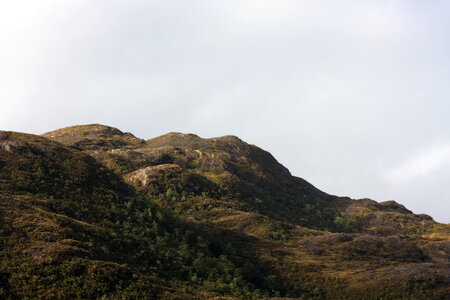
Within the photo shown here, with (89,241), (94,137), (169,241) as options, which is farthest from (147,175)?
(94,137)

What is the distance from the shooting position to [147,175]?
115438 millimetres

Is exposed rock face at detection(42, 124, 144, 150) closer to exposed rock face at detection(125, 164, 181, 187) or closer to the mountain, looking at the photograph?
the mountain

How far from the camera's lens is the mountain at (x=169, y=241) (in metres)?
40.9

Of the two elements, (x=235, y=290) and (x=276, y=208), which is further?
(x=276, y=208)

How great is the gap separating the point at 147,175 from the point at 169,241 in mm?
52787

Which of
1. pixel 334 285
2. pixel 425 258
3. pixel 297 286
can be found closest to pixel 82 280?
pixel 297 286

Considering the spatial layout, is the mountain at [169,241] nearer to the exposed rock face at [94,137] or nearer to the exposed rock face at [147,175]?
the exposed rock face at [147,175]

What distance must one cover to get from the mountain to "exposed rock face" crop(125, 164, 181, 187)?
0.35 metres

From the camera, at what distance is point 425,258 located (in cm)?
9138

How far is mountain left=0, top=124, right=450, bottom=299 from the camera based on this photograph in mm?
40906

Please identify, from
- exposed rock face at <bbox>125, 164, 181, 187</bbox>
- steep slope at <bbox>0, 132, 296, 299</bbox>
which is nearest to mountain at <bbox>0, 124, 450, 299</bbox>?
steep slope at <bbox>0, 132, 296, 299</bbox>

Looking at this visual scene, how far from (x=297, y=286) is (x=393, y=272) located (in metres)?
17.4

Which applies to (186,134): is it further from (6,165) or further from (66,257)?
(66,257)

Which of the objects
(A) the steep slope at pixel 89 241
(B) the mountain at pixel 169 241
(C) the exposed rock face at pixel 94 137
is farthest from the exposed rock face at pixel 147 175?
(C) the exposed rock face at pixel 94 137
